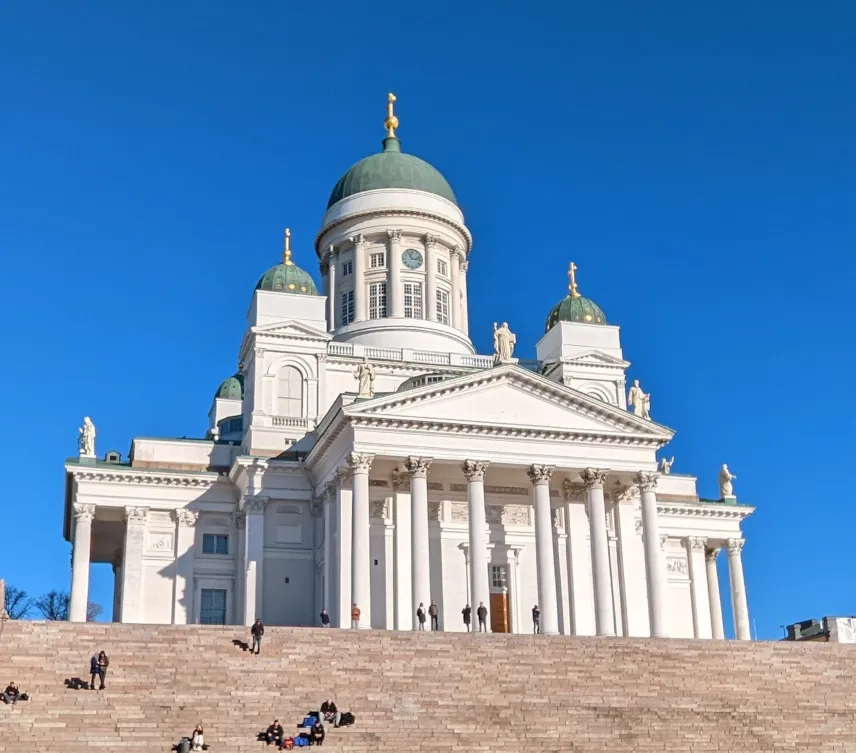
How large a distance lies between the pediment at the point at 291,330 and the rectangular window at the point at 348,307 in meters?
7.74

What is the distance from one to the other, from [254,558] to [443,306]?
65.1ft

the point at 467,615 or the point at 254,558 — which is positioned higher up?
the point at 254,558

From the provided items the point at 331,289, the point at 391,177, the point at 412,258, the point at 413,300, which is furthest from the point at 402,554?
the point at 391,177

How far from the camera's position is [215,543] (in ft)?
180

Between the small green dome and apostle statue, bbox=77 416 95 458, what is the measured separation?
1425cm

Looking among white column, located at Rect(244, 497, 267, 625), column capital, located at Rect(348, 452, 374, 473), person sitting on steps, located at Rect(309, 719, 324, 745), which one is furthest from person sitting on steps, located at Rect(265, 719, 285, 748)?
white column, located at Rect(244, 497, 267, 625)

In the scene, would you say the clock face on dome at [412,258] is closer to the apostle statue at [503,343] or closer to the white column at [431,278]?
the white column at [431,278]

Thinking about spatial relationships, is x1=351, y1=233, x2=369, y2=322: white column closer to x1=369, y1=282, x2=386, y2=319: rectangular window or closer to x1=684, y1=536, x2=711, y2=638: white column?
x1=369, y1=282, x2=386, y2=319: rectangular window

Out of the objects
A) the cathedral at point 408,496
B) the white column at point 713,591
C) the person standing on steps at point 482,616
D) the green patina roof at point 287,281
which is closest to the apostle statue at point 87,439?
the cathedral at point 408,496

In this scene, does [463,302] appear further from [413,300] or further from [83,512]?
[83,512]

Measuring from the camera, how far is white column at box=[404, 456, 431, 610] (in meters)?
46.2

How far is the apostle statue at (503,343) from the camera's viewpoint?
51.0 m

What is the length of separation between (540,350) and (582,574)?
15594mm

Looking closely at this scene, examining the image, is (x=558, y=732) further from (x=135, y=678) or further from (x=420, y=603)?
(x=420, y=603)
